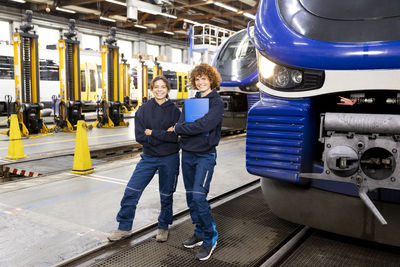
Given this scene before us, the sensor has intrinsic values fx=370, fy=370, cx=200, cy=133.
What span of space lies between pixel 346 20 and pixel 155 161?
1.87 metres

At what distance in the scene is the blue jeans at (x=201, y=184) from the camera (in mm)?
2961

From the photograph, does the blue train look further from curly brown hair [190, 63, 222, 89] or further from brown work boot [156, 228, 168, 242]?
brown work boot [156, 228, 168, 242]

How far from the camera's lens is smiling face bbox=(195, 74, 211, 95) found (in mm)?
3102

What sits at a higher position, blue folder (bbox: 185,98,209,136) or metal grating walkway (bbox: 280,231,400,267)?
blue folder (bbox: 185,98,209,136)

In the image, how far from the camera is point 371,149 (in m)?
2.32

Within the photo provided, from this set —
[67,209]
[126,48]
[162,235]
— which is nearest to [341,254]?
[162,235]

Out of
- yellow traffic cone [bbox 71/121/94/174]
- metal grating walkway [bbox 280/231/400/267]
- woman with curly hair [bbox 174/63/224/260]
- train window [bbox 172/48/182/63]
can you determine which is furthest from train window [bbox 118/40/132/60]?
metal grating walkway [bbox 280/231/400/267]

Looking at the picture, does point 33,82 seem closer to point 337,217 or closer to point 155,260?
point 155,260

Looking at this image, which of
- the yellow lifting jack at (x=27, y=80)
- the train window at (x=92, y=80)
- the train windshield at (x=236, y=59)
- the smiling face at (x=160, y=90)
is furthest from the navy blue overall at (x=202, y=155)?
the train window at (x=92, y=80)

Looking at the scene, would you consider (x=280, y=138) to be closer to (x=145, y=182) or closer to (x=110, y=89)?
(x=145, y=182)

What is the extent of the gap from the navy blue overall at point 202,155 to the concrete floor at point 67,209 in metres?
0.96

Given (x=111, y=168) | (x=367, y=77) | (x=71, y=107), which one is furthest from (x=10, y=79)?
(x=367, y=77)

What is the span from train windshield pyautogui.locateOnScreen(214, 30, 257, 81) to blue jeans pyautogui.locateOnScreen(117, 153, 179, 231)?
550cm

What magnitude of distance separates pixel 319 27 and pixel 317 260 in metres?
1.82
